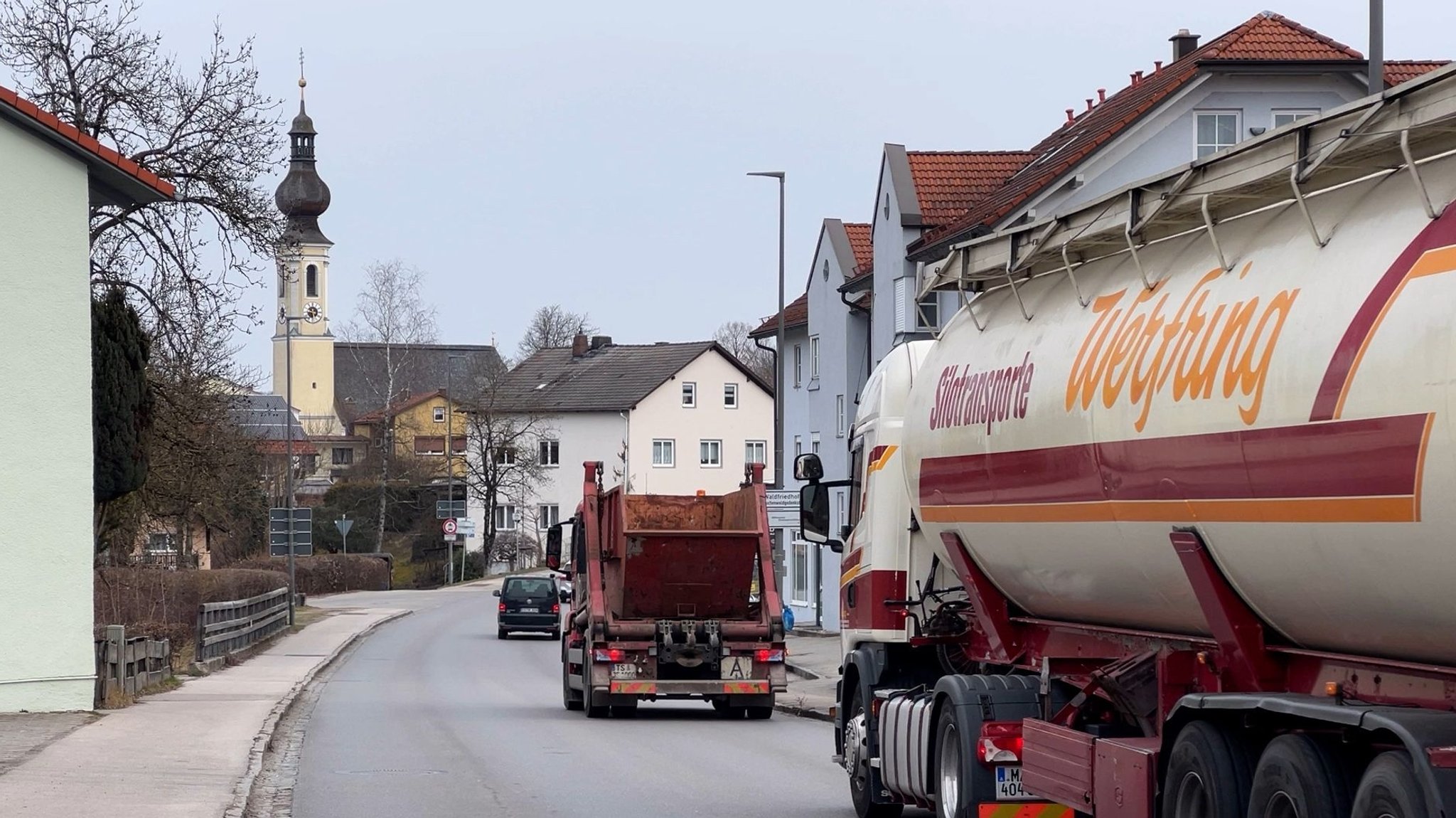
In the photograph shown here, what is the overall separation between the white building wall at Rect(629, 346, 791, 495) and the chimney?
52787mm

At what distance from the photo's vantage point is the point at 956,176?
1452 inches

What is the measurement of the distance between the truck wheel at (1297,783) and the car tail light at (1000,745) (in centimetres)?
→ 306

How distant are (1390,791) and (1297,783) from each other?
0.67 m

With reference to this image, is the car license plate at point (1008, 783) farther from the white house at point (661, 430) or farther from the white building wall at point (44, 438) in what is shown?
the white house at point (661, 430)

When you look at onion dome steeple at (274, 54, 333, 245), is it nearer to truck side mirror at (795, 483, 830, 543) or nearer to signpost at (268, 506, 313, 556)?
signpost at (268, 506, 313, 556)

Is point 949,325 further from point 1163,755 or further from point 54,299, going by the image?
point 54,299

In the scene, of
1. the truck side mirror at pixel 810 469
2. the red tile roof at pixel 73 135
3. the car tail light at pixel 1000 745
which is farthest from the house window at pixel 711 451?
the car tail light at pixel 1000 745

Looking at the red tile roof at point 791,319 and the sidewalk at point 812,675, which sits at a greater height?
the red tile roof at point 791,319

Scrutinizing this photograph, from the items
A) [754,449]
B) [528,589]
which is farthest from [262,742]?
[754,449]

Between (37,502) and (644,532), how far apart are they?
6.52 m

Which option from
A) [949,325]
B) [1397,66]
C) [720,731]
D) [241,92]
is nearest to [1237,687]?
[949,325]

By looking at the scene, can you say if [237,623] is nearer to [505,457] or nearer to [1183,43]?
[1183,43]

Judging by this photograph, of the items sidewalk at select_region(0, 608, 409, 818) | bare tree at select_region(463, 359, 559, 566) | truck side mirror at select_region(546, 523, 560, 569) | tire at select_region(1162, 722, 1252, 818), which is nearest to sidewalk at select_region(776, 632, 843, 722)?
truck side mirror at select_region(546, 523, 560, 569)

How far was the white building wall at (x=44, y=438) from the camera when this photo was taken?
1950 cm
